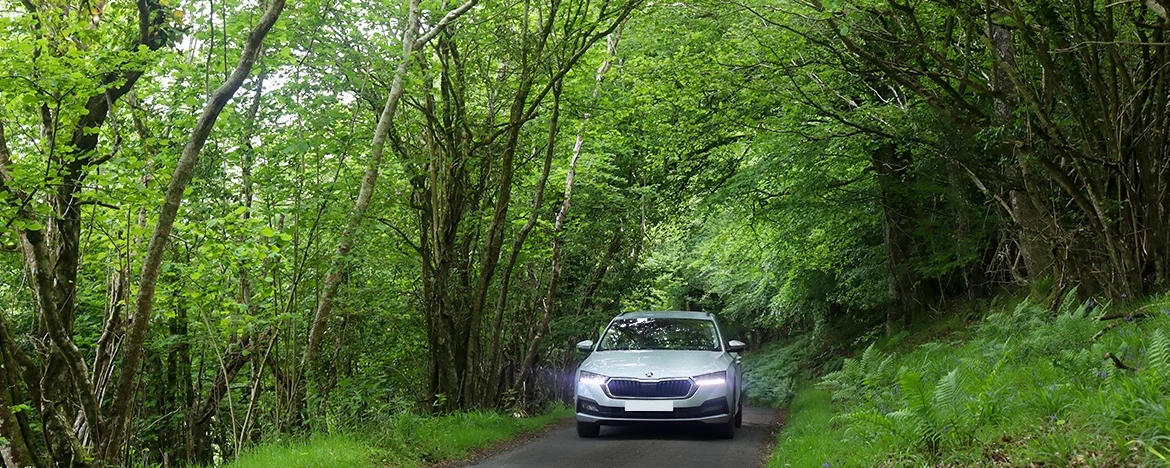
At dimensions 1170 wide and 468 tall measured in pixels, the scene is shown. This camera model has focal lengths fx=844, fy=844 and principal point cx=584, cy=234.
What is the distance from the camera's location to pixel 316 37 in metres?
9.45

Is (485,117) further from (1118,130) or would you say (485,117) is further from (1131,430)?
(1131,430)

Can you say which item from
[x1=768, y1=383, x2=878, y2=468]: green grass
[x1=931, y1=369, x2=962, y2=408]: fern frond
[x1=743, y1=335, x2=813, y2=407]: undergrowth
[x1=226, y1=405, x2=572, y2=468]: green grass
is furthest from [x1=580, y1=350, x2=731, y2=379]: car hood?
[x1=743, y1=335, x2=813, y2=407]: undergrowth

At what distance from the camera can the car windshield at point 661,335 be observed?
11523 millimetres

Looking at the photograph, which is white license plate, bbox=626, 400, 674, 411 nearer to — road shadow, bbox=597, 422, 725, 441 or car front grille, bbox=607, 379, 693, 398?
car front grille, bbox=607, 379, 693, 398

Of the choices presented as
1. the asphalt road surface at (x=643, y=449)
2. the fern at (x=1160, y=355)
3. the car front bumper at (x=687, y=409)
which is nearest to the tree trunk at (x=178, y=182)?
the asphalt road surface at (x=643, y=449)

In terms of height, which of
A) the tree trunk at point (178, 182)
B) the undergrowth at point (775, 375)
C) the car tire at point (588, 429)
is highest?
the tree trunk at point (178, 182)

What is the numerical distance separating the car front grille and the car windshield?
119 centimetres

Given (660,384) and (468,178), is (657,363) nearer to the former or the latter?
(660,384)

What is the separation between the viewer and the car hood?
10.4 metres

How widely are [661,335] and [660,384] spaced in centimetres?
156

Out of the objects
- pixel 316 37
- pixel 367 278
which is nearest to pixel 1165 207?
pixel 316 37

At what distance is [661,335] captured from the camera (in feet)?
38.5

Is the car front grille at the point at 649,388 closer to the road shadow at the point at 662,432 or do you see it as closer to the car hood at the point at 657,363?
the car hood at the point at 657,363

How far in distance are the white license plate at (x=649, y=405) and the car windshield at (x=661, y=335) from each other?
4.30 ft
